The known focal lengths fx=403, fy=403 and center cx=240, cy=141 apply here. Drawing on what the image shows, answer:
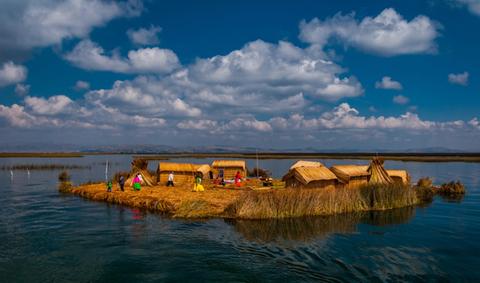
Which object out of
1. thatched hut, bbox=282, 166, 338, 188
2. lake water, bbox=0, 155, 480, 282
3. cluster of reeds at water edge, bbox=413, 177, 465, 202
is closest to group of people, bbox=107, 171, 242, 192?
lake water, bbox=0, 155, 480, 282

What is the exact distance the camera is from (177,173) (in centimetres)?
4309

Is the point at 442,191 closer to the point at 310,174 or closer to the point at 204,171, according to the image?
the point at 310,174

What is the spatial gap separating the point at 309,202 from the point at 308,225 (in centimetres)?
286

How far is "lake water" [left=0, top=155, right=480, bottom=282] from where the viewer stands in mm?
15023

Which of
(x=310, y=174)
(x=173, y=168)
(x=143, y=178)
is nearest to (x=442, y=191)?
(x=310, y=174)

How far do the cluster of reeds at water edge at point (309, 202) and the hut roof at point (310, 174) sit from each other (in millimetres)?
2871

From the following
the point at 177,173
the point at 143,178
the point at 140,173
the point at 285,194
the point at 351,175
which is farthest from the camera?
the point at 177,173

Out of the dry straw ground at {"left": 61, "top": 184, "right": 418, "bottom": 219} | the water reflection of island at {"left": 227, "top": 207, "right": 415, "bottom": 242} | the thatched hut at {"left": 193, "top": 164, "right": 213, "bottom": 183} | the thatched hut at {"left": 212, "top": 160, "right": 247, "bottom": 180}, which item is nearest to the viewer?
the water reflection of island at {"left": 227, "top": 207, "right": 415, "bottom": 242}

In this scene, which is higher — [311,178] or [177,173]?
[311,178]

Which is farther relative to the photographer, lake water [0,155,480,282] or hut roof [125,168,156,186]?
hut roof [125,168,156,186]

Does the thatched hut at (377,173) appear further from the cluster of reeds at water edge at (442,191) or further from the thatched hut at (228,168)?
the thatched hut at (228,168)

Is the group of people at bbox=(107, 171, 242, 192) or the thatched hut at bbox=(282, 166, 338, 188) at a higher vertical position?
the thatched hut at bbox=(282, 166, 338, 188)

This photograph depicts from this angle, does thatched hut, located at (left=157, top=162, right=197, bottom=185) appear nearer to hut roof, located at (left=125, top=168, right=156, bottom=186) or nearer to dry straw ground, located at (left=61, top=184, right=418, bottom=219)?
hut roof, located at (left=125, top=168, right=156, bottom=186)

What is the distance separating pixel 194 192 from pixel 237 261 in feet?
58.3
